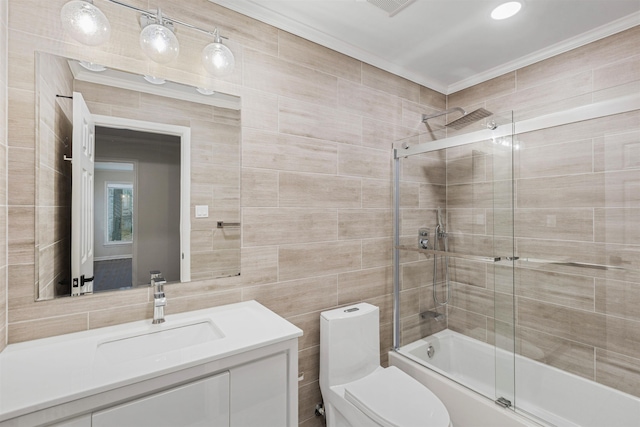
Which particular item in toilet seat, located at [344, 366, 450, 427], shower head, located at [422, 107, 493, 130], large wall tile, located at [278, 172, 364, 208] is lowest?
toilet seat, located at [344, 366, 450, 427]

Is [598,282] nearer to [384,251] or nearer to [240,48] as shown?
[384,251]

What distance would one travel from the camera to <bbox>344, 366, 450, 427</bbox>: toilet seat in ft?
4.51

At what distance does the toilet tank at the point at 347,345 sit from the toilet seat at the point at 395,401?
0.30ft

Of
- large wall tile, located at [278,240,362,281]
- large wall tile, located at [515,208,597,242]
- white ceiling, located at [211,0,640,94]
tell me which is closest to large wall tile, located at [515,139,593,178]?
large wall tile, located at [515,208,597,242]

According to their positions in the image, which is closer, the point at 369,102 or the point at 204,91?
the point at 204,91

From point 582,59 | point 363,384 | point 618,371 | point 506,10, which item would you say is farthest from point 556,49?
point 363,384

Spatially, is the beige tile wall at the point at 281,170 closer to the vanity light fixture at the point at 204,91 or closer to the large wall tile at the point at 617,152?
the vanity light fixture at the point at 204,91

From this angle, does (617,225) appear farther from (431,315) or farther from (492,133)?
(431,315)

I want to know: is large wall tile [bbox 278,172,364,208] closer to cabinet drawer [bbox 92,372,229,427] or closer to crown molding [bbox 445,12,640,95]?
cabinet drawer [bbox 92,372,229,427]

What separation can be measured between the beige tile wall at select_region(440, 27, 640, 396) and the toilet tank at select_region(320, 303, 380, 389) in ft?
2.43

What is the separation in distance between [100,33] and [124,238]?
2.72ft

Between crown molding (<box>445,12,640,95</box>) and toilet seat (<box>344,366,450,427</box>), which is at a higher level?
crown molding (<box>445,12,640,95</box>)

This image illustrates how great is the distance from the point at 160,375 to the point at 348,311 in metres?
1.16

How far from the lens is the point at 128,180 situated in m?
1.36
